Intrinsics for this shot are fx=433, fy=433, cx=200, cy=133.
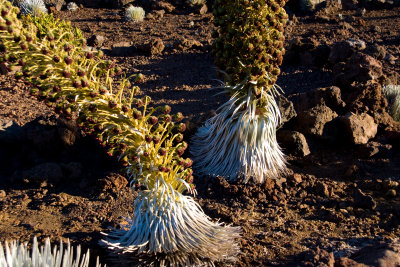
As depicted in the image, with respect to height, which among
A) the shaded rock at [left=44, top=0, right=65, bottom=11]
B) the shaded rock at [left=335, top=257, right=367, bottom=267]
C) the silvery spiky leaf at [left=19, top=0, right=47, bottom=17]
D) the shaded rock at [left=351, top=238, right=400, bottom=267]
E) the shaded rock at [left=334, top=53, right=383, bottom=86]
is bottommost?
the shaded rock at [left=335, top=257, right=367, bottom=267]

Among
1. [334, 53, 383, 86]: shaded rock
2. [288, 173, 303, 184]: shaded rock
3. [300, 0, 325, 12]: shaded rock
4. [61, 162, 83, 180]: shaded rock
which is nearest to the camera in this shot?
[288, 173, 303, 184]: shaded rock

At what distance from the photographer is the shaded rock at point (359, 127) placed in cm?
418

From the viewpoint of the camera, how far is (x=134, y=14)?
8031mm

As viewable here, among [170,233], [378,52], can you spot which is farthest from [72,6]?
[170,233]

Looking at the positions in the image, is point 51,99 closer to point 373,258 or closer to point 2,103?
point 373,258

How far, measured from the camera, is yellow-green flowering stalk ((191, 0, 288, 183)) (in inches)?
128

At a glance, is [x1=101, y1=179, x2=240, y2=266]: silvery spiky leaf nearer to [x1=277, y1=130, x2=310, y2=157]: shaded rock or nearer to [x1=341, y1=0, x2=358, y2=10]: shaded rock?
[x1=277, y1=130, x2=310, y2=157]: shaded rock

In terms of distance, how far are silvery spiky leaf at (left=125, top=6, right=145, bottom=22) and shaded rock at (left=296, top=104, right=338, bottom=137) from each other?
15.5 feet

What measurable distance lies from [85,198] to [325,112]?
2.43 m

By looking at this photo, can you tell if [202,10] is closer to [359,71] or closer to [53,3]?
[53,3]

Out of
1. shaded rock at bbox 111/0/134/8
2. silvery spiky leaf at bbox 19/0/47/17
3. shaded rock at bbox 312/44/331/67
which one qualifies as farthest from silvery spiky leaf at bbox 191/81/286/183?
shaded rock at bbox 111/0/134/8

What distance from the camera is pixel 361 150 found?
417 centimetres

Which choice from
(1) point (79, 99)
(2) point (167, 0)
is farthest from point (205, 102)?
(2) point (167, 0)

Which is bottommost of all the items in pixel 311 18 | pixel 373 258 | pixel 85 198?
pixel 373 258
